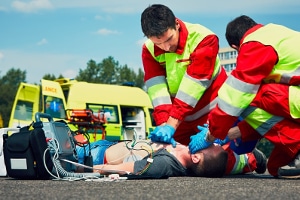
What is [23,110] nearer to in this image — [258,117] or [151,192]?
[258,117]

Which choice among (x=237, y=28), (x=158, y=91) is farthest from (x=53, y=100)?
(x=237, y=28)

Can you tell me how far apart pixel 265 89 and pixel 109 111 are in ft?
34.6

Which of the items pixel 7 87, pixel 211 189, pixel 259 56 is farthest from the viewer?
pixel 7 87

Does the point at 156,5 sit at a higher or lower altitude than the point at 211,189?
higher

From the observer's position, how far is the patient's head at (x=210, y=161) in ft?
16.5

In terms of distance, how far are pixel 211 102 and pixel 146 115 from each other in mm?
10090

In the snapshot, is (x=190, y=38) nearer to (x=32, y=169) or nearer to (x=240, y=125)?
(x=240, y=125)

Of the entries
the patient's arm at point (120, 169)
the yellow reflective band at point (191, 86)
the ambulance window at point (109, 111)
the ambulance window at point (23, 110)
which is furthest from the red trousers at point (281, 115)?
the ambulance window at point (23, 110)

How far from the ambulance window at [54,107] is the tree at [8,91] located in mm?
35296

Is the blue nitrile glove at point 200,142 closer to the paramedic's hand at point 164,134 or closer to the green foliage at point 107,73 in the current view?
the paramedic's hand at point 164,134

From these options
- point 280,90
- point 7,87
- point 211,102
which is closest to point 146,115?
point 211,102

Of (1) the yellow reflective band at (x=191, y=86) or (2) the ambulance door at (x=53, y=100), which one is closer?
(1) the yellow reflective band at (x=191, y=86)

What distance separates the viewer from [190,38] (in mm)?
5379

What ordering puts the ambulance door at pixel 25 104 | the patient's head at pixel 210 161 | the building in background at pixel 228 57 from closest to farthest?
Result: the patient's head at pixel 210 161 < the ambulance door at pixel 25 104 < the building in background at pixel 228 57
